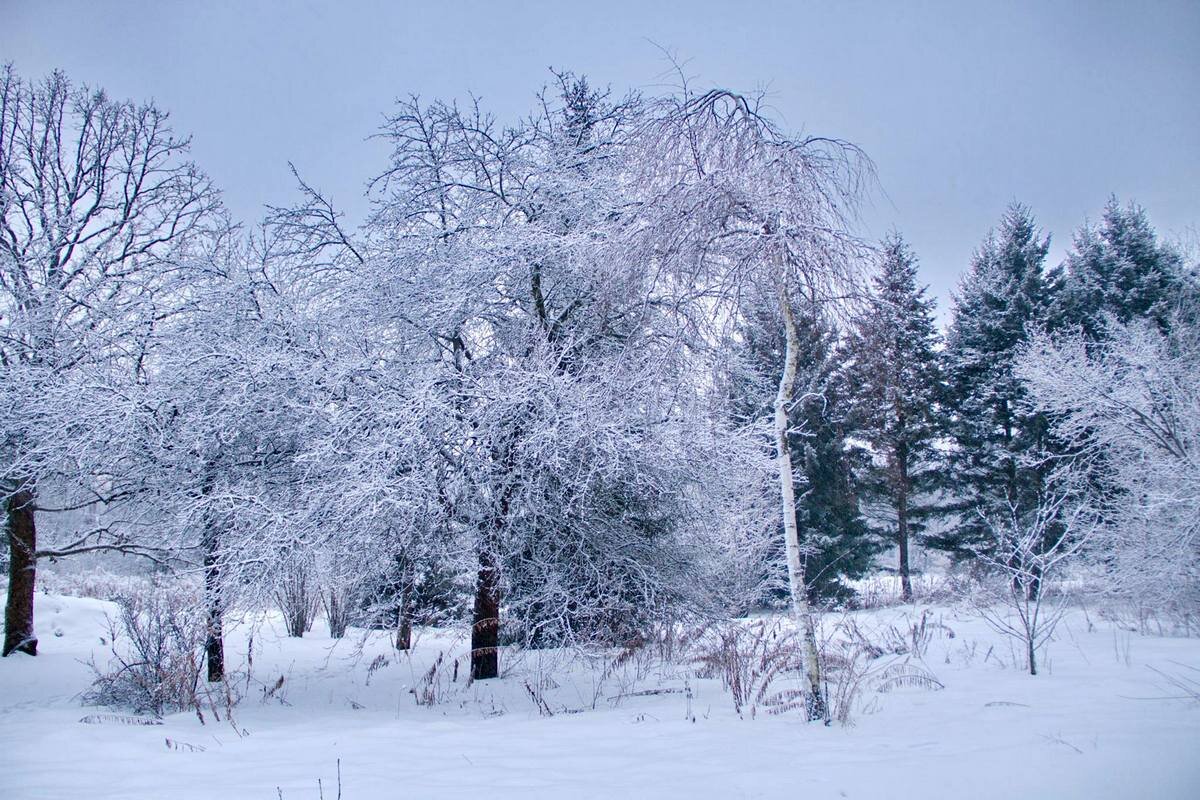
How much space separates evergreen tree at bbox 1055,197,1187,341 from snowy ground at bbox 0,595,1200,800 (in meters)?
14.0

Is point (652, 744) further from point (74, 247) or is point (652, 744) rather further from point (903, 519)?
point (903, 519)

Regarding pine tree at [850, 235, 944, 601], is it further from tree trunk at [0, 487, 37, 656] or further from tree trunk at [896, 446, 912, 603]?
tree trunk at [0, 487, 37, 656]

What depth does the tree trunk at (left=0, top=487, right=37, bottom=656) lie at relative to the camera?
367 inches

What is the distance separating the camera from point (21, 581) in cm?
959

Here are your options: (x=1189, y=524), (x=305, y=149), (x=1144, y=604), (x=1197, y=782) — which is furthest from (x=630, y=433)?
(x=1144, y=604)

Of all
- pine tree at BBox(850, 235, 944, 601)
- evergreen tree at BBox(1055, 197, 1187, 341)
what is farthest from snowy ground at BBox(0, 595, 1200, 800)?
evergreen tree at BBox(1055, 197, 1187, 341)

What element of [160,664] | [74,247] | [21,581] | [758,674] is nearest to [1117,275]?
[758,674]

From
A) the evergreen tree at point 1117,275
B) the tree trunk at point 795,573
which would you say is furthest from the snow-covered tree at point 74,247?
the evergreen tree at point 1117,275

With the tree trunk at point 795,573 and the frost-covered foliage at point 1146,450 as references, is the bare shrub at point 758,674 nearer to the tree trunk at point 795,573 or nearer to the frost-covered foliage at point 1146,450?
the tree trunk at point 795,573

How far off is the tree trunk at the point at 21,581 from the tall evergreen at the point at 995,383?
2171cm

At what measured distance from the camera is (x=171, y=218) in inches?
Result: 424

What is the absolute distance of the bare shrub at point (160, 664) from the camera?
19.7 feet

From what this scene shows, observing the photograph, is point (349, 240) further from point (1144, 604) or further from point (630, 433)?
point (1144, 604)

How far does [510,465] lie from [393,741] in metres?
2.84
